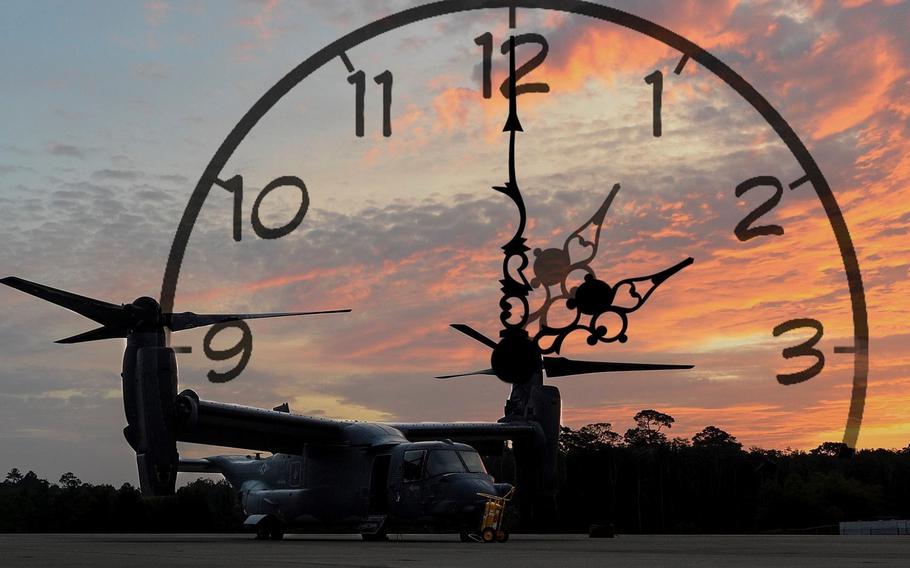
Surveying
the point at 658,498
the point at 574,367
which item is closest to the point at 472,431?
the point at 574,367

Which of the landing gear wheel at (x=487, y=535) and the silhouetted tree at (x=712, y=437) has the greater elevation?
the silhouetted tree at (x=712, y=437)

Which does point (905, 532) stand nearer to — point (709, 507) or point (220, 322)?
point (220, 322)

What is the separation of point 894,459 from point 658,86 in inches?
3504

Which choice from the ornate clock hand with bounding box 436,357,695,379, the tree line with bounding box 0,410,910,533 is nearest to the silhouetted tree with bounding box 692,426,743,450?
the tree line with bounding box 0,410,910,533

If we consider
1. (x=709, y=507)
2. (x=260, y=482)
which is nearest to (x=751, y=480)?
(x=709, y=507)

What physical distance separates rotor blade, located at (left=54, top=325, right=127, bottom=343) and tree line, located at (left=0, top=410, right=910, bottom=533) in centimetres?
4476

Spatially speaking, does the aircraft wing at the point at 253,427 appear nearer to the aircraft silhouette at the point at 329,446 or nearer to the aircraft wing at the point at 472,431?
the aircraft silhouette at the point at 329,446

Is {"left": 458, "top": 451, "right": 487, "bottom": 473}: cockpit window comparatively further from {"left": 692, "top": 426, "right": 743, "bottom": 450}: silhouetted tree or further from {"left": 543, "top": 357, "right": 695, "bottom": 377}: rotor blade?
{"left": 692, "top": 426, "right": 743, "bottom": 450}: silhouetted tree

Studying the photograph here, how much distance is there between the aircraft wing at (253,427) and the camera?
29.2 meters

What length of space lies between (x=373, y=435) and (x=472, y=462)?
4011 mm

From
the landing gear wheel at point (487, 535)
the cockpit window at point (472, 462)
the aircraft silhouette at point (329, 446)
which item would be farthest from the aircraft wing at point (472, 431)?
the landing gear wheel at point (487, 535)

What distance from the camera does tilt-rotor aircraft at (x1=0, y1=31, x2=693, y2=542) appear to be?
70.6ft

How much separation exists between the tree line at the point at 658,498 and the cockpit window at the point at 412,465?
46416 mm

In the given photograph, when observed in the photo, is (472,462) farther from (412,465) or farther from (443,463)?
(412,465)
